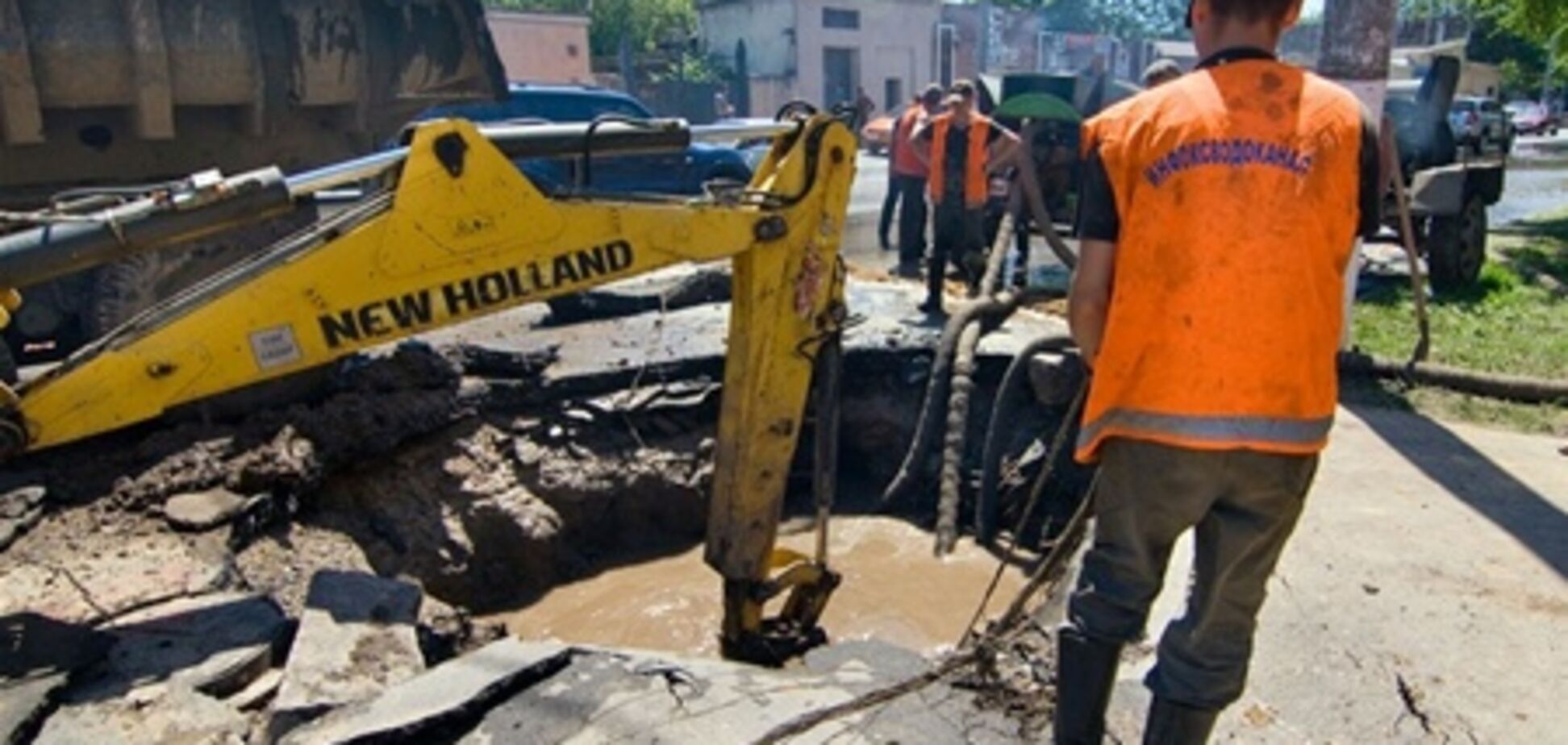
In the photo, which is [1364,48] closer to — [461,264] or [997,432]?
[997,432]

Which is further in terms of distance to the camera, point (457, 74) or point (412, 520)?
point (457, 74)

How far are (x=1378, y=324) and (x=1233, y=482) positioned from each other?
6.71 metres

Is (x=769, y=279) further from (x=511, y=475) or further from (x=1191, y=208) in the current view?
(x=511, y=475)

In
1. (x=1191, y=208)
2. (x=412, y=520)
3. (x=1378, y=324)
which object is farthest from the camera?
(x=1378, y=324)

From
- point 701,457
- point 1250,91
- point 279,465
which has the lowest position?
point 701,457

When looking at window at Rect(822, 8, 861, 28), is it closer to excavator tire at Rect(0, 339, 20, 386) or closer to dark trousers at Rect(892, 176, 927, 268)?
dark trousers at Rect(892, 176, 927, 268)

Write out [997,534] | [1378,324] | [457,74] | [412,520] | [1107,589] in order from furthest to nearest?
[1378,324], [457,74], [997,534], [412,520], [1107,589]

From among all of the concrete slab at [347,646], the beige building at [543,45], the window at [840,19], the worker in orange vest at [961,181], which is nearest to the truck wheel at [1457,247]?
the worker in orange vest at [961,181]

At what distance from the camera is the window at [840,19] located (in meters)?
33.1

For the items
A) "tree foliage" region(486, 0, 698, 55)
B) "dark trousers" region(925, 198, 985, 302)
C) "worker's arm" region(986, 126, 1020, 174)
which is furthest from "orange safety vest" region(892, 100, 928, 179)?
"tree foliage" region(486, 0, 698, 55)

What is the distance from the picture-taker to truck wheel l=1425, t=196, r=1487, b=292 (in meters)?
9.06

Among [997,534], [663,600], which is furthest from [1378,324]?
[663,600]

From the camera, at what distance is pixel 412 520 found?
499 cm

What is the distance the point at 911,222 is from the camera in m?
10.3
